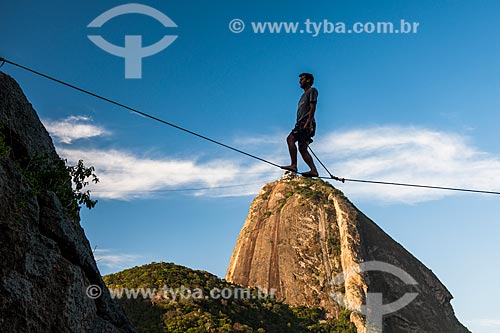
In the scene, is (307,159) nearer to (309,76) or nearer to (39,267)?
(309,76)

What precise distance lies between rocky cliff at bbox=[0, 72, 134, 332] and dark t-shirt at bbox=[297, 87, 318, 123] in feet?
19.3

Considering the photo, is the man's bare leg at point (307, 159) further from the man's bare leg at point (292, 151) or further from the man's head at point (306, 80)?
the man's head at point (306, 80)

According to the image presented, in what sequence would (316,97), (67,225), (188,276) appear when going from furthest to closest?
(188,276), (316,97), (67,225)

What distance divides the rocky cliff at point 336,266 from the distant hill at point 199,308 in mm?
4441

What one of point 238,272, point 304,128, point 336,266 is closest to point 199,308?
point 238,272

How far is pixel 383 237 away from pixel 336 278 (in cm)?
Answer: 1531

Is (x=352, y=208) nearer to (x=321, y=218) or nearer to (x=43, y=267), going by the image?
(x=321, y=218)

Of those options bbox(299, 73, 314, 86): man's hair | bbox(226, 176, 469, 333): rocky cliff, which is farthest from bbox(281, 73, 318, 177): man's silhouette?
bbox(226, 176, 469, 333): rocky cliff

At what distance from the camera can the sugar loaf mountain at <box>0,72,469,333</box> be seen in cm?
704

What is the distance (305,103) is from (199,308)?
179 ft

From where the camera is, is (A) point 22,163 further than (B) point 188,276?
No

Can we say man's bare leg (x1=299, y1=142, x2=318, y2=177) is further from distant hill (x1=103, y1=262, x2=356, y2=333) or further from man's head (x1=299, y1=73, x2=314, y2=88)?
distant hill (x1=103, y1=262, x2=356, y2=333)

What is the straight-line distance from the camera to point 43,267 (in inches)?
283

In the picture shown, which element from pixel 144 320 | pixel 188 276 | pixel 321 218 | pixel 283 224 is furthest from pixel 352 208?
pixel 144 320
